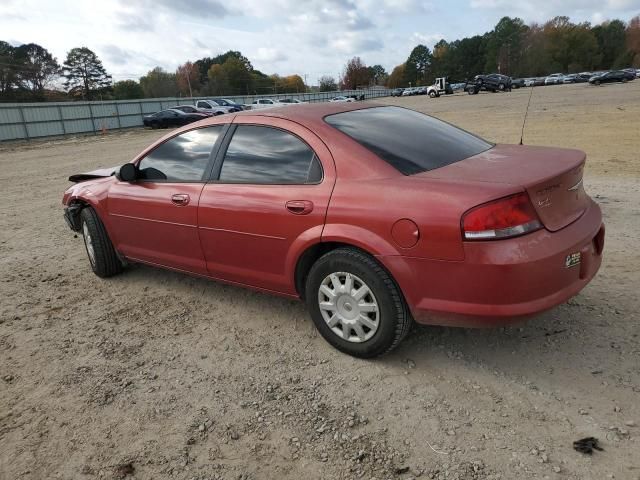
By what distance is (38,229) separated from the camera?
725 centimetres

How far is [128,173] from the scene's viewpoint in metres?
4.23

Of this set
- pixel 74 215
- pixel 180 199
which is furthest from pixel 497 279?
pixel 74 215

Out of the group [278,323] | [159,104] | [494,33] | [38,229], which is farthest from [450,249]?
[494,33]

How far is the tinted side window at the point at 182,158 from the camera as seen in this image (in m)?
3.90

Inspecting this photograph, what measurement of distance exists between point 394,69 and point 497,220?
151417 mm

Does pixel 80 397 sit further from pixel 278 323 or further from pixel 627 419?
pixel 627 419

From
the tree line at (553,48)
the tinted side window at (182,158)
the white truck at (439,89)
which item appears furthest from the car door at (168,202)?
the tree line at (553,48)

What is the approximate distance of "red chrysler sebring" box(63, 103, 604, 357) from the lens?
262 centimetres

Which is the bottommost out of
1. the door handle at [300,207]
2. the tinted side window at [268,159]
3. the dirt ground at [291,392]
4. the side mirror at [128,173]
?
the dirt ground at [291,392]

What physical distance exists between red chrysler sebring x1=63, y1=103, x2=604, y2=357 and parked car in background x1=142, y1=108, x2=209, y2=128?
1129 inches

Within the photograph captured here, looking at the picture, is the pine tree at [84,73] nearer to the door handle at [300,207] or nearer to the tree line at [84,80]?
the tree line at [84,80]

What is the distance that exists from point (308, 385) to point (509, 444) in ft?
3.81

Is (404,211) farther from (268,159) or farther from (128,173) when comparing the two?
(128,173)

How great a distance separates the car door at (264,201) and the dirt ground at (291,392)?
0.55 m
